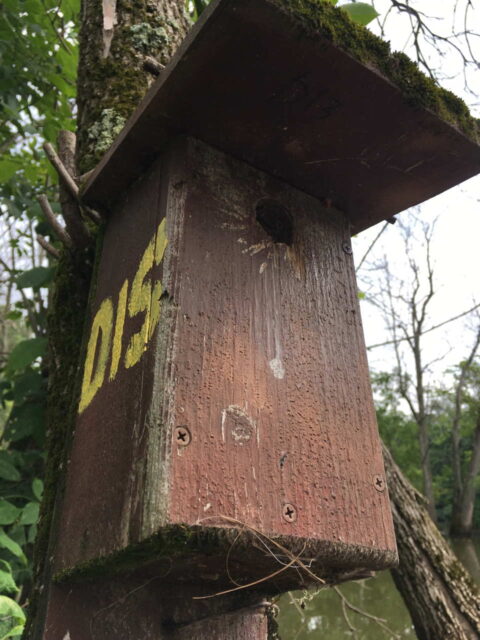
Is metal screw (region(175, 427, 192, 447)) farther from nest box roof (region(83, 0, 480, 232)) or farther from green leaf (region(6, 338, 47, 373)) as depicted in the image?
green leaf (region(6, 338, 47, 373))

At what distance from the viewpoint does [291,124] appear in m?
1.25

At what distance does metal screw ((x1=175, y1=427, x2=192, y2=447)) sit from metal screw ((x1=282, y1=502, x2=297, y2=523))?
214 mm

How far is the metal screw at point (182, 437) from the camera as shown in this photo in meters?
0.91

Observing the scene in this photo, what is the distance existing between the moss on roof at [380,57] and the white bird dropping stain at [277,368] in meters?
0.61

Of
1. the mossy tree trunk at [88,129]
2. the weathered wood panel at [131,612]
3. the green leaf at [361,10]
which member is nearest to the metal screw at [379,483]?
the weathered wood panel at [131,612]

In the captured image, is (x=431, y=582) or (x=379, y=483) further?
(x=431, y=582)

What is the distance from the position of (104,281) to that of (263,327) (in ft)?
1.53

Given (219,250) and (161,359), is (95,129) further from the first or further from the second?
(161,359)

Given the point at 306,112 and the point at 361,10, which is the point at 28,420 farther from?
the point at 361,10

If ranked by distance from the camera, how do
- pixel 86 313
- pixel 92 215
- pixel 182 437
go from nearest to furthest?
pixel 182 437
pixel 86 313
pixel 92 215

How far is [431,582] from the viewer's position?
2.30 m

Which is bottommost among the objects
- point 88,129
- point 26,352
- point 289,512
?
point 289,512

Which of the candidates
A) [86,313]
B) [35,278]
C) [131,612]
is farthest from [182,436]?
[35,278]

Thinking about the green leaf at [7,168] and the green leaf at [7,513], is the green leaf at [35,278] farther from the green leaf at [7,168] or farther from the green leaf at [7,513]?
the green leaf at [7,513]
